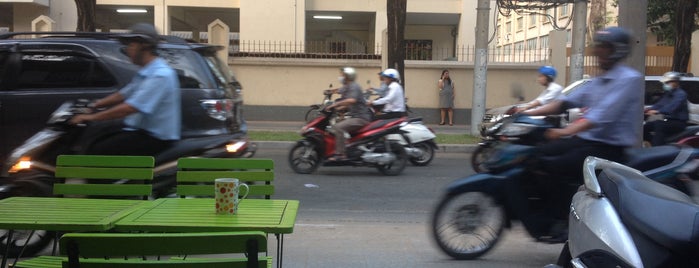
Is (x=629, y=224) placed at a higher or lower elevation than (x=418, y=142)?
higher

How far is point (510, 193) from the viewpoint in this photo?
498 cm

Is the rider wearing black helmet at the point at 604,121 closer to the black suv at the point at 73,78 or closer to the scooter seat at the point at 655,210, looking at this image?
the scooter seat at the point at 655,210

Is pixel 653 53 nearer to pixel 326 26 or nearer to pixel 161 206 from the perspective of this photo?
pixel 326 26

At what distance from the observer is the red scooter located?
9.70 m

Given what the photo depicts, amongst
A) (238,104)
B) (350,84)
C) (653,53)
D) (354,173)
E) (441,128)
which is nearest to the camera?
(238,104)

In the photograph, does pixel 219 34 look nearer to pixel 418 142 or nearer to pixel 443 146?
pixel 443 146

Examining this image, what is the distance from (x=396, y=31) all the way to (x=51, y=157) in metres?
12.3

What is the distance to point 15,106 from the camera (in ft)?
20.2

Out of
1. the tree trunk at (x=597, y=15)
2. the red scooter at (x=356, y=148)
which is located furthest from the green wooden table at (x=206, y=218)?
the tree trunk at (x=597, y=15)

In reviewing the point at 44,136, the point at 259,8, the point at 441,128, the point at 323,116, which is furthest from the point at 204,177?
the point at 259,8

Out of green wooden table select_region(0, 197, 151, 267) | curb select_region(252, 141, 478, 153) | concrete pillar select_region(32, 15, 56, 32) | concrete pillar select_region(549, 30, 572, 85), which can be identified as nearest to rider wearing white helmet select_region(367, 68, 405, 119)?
curb select_region(252, 141, 478, 153)

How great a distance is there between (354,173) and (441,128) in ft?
28.8

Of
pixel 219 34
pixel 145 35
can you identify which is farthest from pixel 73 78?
pixel 219 34

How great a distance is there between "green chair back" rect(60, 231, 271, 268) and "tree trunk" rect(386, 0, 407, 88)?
14.6 metres
